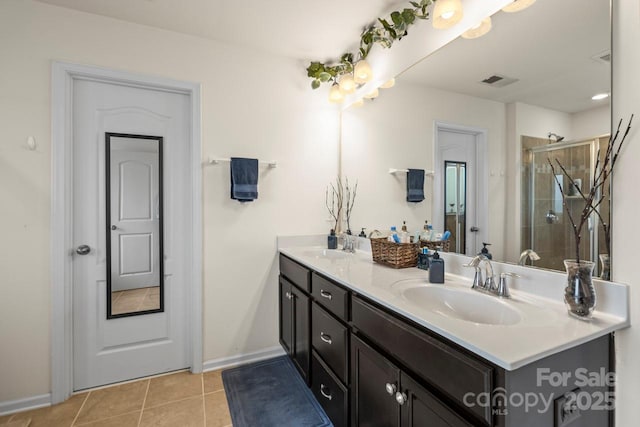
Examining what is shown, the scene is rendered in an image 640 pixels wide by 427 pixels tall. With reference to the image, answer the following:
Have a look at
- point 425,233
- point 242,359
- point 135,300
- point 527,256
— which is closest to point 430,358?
point 527,256

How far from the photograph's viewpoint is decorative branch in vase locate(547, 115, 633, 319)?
932 mm

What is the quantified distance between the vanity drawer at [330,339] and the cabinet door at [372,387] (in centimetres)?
7

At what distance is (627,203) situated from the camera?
941 mm

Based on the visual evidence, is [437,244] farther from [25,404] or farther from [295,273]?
[25,404]

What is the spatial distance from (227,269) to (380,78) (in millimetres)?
1775

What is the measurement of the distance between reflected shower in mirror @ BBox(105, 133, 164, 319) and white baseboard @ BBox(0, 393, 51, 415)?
0.54m

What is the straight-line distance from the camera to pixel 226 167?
219 centimetres

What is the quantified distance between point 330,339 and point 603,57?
1.58m

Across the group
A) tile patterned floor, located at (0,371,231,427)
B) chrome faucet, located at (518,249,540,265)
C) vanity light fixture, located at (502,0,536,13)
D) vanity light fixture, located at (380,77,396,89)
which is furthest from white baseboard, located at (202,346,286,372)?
vanity light fixture, located at (502,0,536,13)

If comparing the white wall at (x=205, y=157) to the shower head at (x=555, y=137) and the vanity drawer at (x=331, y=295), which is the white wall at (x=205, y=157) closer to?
the vanity drawer at (x=331, y=295)

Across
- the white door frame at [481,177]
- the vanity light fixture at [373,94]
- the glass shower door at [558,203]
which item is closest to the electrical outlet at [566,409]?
the glass shower door at [558,203]

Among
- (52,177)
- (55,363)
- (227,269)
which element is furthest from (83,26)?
(55,363)

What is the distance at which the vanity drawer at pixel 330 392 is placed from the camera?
141 centimetres

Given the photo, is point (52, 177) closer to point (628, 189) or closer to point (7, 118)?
point (7, 118)
